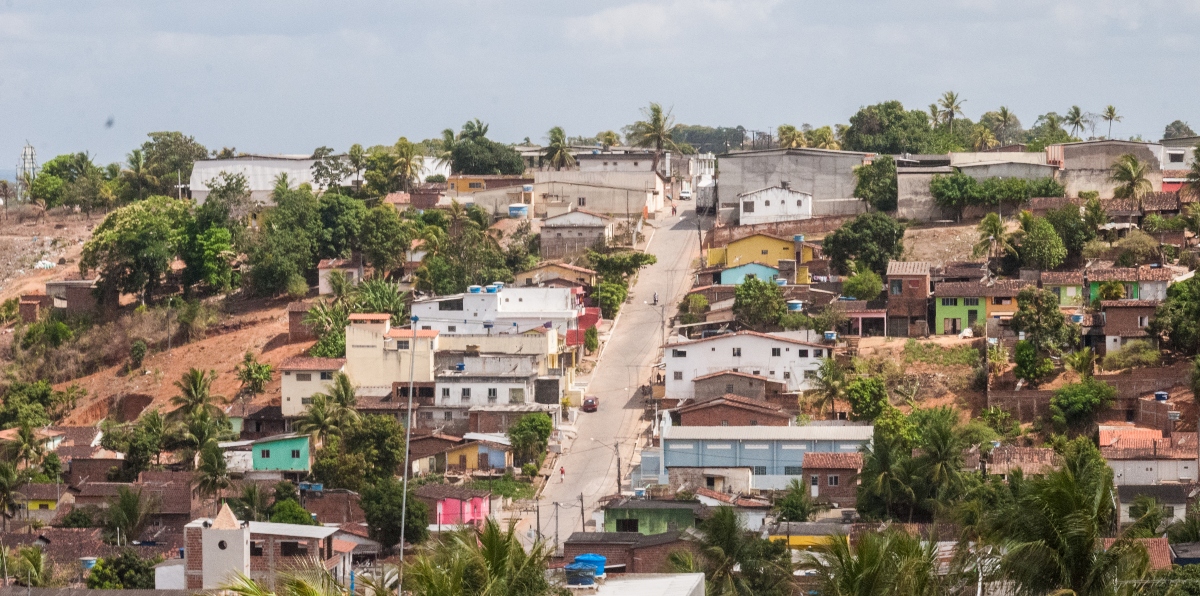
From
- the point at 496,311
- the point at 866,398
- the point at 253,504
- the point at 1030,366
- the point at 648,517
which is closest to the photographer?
the point at 648,517

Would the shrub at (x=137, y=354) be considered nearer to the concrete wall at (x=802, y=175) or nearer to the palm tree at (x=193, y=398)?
the palm tree at (x=193, y=398)

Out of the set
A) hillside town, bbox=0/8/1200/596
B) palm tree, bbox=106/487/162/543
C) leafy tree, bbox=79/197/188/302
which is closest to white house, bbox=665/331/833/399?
hillside town, bbox=0/8/1200/596

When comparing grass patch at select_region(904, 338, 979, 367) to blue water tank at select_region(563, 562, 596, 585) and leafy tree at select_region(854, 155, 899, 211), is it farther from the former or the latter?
blue water tank at select_region(563, 562, 596, 585)

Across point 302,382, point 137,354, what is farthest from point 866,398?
point 137,354

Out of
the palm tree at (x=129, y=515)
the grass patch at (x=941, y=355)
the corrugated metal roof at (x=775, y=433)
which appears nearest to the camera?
the palm tree at (x=129, y=515)

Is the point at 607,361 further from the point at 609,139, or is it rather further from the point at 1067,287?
the point at 609,139

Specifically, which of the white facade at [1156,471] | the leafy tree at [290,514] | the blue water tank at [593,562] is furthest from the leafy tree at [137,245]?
the blue water tank at [593,562]

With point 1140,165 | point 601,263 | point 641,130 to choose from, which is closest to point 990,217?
point 1140,165
